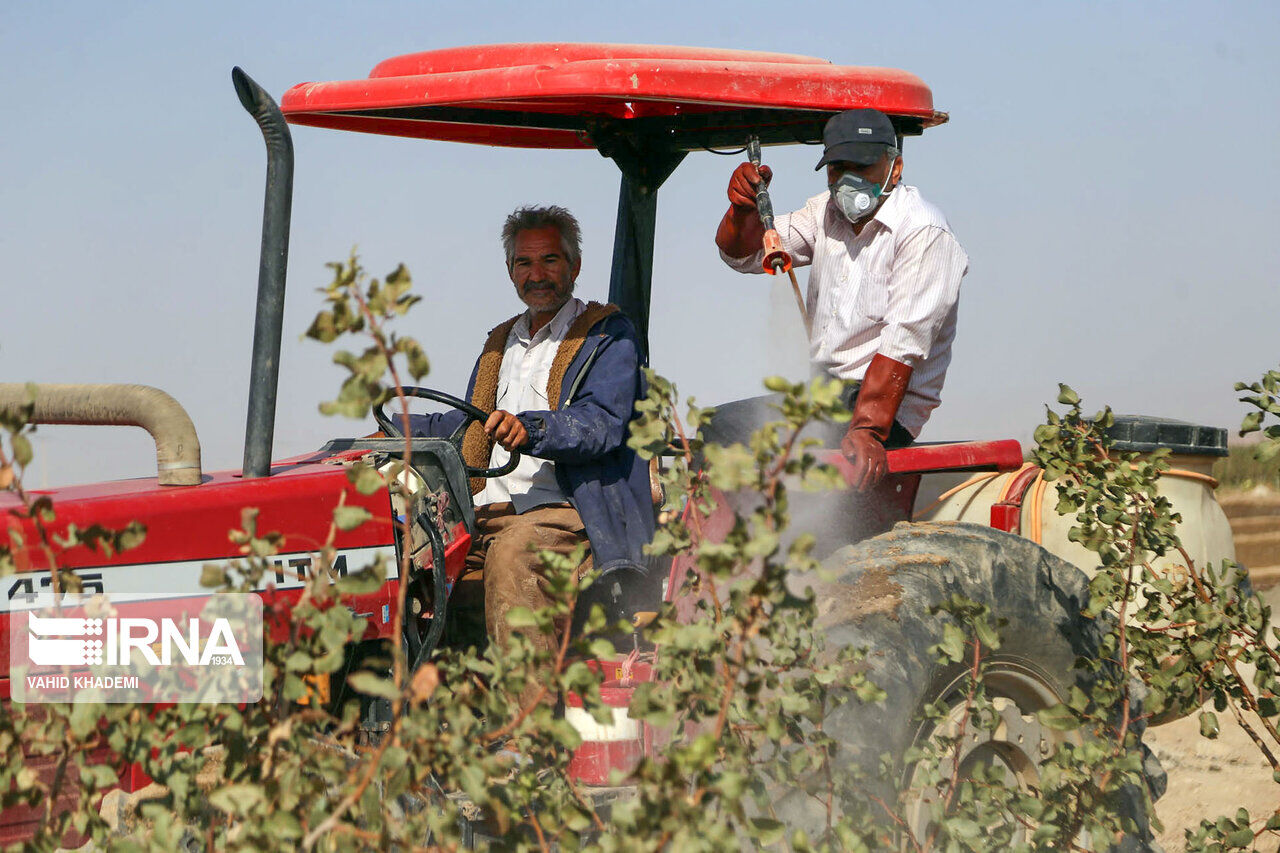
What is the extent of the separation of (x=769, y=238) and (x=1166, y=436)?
80.8 inches

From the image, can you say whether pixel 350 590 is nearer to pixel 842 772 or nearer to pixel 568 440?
pixel 842 772

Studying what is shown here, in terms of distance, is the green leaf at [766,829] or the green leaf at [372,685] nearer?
the green leaf at [372,685]

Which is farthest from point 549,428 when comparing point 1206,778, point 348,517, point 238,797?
point 1206,778

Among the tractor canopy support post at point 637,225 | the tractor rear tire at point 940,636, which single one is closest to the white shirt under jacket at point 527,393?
the tractor canopy support post at point 637,225

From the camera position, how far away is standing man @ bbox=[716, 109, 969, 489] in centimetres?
340

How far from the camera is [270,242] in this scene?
278 cm

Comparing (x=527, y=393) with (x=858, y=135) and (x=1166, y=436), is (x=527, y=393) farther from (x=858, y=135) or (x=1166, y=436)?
(x=1166, y=436)

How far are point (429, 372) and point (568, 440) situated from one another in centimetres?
151

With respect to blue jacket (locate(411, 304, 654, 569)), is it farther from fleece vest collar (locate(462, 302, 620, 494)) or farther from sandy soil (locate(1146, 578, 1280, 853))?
sandy soil (locate(1146, 578, 1280, 853))

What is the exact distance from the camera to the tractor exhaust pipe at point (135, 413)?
2.65 metres

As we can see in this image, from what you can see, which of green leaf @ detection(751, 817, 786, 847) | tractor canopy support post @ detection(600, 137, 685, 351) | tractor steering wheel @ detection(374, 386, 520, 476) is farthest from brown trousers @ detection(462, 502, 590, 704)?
green leaf @ detection(751, 817, 786, 847)

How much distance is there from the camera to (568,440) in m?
3.28

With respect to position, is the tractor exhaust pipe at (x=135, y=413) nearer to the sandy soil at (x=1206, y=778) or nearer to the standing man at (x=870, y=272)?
the standing man at (x=870, y=272)

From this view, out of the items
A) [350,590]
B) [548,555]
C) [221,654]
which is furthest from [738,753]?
[221,654]
